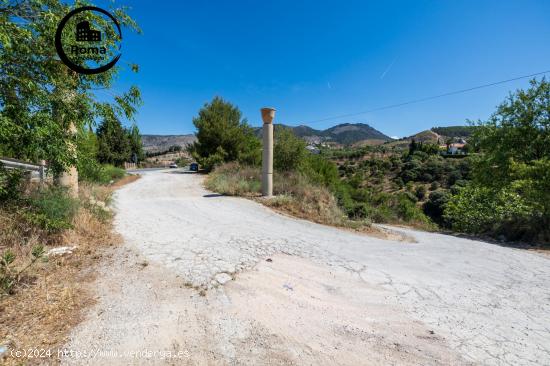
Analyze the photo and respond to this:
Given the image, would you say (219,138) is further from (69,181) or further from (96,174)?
(69,181)

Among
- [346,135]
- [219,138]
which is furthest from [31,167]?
[346,135]

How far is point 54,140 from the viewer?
13.2 feet

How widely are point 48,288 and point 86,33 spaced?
4.29 metres

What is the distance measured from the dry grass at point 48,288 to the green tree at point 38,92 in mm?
1265

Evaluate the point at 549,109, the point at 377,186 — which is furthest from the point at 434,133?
the point at 549,109

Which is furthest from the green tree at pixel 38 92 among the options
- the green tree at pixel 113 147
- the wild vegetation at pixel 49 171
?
the green tree at pixel 113 147

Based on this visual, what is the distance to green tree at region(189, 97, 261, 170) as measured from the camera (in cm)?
2236

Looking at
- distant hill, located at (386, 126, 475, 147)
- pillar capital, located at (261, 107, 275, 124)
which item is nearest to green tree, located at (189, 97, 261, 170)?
pillar capital, located at (261, 107, 275, 124)

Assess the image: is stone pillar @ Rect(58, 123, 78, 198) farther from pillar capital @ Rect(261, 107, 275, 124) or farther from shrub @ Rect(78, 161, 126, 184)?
pillar capital @ Rect(261, 107, 275, 124)

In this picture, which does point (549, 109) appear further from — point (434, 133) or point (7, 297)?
point (434, 133)

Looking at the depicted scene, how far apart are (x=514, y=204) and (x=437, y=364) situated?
477 inches

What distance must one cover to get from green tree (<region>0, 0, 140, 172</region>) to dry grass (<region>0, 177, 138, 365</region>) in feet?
4.15

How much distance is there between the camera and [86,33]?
4.64 metres

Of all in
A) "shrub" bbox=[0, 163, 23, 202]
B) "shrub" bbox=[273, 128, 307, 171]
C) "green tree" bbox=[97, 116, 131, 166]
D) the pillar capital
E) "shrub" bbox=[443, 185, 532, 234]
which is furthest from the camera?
"green tree" bbox=[97, 116, 131, 166]
